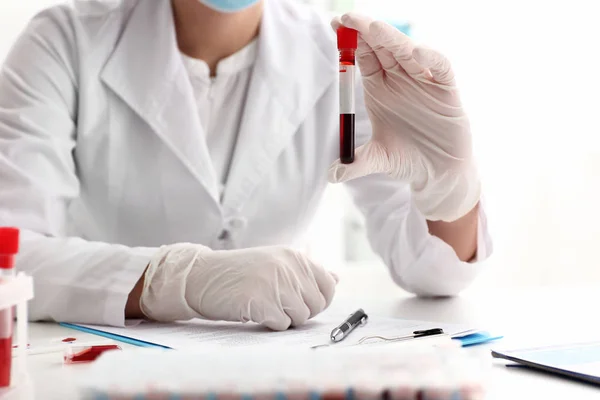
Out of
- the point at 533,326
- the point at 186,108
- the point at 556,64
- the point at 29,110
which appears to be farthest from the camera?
the point at 556,64

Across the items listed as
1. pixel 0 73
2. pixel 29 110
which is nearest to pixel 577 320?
pixel 29 110

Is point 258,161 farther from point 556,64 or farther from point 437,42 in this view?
point 556,64

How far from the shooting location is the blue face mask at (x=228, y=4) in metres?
1.33

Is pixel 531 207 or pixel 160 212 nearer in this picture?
pixel 160 212

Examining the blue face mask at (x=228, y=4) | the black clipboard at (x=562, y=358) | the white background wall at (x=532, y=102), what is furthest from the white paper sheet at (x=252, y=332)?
the white background wall at (x=532, y=102)

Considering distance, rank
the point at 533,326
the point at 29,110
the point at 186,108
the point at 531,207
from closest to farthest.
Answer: the point at 533,326, the point at 29,110, the point at 186,108, the point at 531,207

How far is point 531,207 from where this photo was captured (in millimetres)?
3023

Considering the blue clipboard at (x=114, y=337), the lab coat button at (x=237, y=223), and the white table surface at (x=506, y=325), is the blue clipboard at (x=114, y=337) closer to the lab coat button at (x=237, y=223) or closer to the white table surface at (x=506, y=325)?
A: the white table surface at (x=506, y=325)

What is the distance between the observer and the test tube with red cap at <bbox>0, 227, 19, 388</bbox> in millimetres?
592

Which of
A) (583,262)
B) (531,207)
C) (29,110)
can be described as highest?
(29,110)

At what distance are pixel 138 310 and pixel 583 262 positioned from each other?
2406 millimetres

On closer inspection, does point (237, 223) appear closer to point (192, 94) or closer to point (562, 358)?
point (192, 94)

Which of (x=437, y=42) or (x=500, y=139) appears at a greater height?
(x=437, y=42)

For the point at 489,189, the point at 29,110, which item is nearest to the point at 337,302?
the point at 29,110
